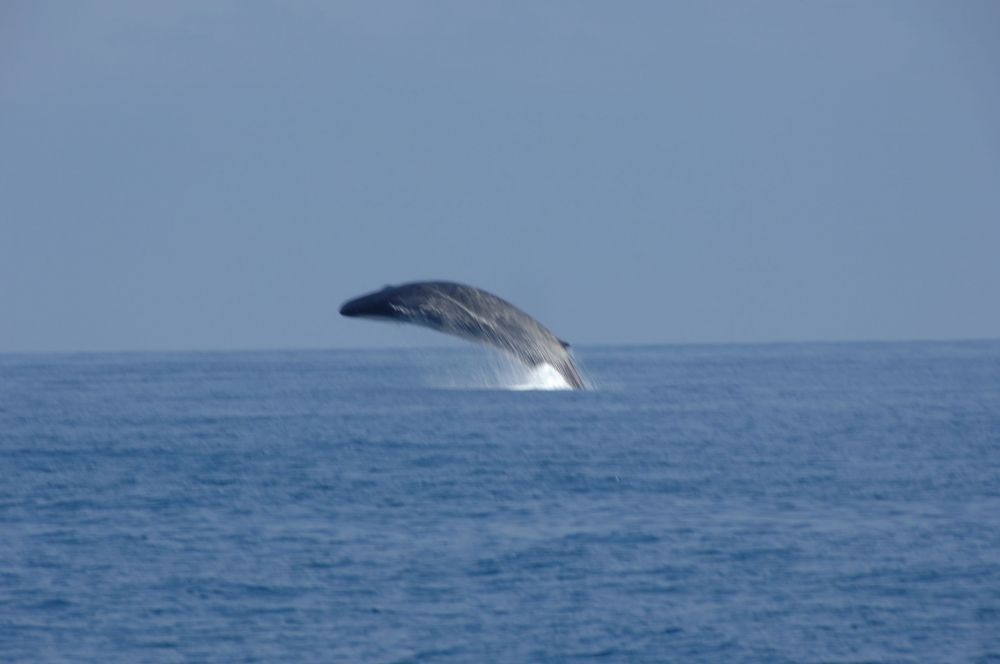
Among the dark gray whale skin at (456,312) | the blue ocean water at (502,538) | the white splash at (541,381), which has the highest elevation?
the dark gray whale skin at (456,312)

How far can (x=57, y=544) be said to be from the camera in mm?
27812

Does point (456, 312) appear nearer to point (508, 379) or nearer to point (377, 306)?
point (377, 306)

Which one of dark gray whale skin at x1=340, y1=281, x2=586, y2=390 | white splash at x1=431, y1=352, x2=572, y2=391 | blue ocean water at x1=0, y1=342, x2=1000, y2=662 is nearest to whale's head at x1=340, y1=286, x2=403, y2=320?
dark gray whale skin at x1=340, y1=281, x2=586, y2=390

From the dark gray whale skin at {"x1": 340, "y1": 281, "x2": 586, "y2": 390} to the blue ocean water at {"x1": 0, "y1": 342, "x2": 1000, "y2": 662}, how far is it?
9.75 feet

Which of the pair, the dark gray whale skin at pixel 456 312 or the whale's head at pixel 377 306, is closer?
the whale's head at pixel 377 306

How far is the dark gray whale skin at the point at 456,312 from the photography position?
1677 inches

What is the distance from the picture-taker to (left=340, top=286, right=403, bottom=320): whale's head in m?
42.3

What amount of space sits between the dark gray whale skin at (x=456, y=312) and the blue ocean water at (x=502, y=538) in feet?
9.75

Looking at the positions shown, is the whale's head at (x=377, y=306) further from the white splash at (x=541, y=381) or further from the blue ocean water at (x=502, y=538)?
the white splash at (x=541, y=381)

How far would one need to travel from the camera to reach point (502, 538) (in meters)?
27.5

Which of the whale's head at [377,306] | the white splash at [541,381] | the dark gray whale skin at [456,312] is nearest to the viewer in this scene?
the whale's head at [377,306]

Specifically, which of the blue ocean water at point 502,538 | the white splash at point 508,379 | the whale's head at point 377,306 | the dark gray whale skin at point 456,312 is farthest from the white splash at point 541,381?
the whale's head at point 377,306

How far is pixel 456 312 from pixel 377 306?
90.7 inches

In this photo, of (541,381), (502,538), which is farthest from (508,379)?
(502,538)
